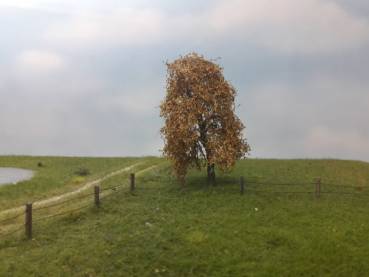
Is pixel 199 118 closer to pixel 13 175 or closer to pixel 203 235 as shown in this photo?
pixel 203 235

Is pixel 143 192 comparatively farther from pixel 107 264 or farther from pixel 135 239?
pixel 107 264

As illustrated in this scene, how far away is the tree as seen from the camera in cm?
3891

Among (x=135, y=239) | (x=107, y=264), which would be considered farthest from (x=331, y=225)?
(x=107, y=264)

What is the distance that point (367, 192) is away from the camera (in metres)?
44.6

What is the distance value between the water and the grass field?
19116mm

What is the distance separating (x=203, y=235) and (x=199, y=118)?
37.2 feet

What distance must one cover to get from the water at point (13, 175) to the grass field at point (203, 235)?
1912 centimetres

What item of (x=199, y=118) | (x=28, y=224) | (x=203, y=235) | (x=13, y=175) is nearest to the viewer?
(x=28, y=224)

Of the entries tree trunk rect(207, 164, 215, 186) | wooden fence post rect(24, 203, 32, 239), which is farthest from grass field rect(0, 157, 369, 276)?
tree trunk rect(207, 164, 215, 186)

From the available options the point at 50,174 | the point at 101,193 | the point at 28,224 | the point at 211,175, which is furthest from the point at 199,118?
the point at 50,174

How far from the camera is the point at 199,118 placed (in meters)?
39.7

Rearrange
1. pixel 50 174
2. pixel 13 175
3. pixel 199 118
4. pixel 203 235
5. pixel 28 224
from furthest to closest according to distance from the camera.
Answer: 1. pixel 13 175
2. pixel 50 174
3. pixel 199 118
4. pixel 203 235
5. pixel 28 224

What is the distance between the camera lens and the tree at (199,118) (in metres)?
38.9

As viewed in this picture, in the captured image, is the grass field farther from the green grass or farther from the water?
the water
